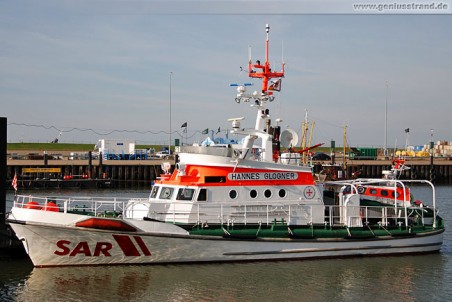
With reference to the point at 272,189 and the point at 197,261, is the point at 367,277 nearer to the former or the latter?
the point at 272,189

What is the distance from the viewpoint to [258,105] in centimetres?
1936

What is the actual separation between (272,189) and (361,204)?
3.98 meters

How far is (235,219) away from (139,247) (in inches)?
129

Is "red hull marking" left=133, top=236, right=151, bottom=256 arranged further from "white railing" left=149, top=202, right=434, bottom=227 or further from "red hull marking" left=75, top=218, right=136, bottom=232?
"white railing" left=149, top=202, right=434, bottom=227

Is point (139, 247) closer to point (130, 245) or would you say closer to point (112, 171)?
point (130, 245)

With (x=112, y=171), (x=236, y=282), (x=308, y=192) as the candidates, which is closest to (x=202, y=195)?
(x=236, y=282)

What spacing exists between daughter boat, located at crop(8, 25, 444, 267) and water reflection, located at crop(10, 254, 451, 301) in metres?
0.42

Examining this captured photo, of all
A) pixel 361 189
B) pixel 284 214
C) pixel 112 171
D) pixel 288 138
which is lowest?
pixel 284 214

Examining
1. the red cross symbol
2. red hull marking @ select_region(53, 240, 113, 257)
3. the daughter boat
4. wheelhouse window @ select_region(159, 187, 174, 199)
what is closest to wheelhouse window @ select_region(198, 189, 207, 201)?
the daughter boat

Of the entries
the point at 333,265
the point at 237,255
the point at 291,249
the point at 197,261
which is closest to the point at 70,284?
the point at 197,261

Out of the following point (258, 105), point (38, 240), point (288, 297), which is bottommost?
point (288, 297)

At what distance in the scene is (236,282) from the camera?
53.9 ft

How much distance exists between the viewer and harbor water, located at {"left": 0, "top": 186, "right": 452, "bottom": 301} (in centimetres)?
1543

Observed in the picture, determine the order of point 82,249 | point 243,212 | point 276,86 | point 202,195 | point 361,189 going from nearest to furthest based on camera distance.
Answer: point 82,249 < point 202,195 < point 243,212 < point 276,86 < point 361,189
